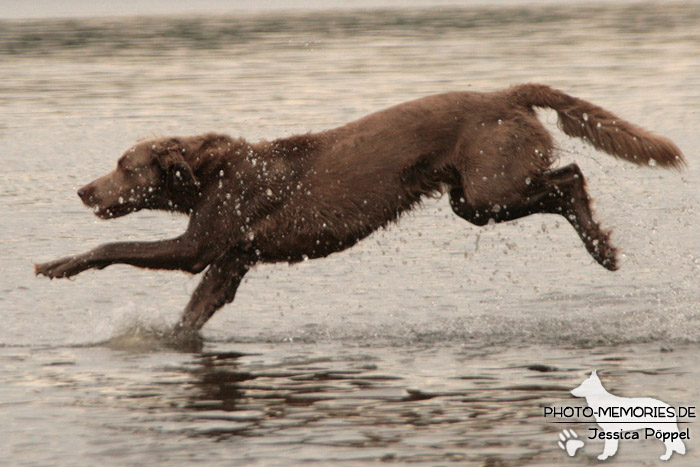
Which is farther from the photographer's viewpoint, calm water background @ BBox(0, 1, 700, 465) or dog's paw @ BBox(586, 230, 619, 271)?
dog's paw @ BBox(586, 230, 619, 271)

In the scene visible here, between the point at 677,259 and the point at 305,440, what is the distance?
4716 millimetres

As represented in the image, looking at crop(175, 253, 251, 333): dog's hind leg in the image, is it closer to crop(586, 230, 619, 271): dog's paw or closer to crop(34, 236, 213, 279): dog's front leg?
crop(34, 236, 213, 279): dog's front leg

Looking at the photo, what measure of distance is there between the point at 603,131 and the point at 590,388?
2137mm

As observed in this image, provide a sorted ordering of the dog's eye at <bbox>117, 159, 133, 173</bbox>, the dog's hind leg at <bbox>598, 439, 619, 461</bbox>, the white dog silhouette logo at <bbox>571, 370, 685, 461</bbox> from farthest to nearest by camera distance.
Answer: the dog's eye at <bbox>117, 159, 133, 173</bbox> < the white dog silhouette logo at <bbox>571, 370, 685, 461</bbox> < the dog's hind leg at <bbox>598, 439, 619, 461</bbox>

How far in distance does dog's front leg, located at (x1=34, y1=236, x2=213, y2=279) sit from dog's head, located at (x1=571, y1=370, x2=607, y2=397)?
2.48 meters

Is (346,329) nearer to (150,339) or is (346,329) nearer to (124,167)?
(150,339)

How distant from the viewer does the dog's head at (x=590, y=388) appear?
6.35 m

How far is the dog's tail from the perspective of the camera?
7980 millimetres

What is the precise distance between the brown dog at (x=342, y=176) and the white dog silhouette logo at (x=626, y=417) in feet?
5.93

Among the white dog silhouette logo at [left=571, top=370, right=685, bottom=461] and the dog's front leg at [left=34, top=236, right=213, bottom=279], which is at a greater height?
the dog's front leg at [left=34, top=236, right=213, bottom=279]

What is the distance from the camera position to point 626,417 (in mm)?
6023

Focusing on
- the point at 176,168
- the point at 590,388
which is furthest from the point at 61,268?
→ the point at 590,388

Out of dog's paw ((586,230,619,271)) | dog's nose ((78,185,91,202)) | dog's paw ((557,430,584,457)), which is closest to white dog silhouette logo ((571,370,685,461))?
dog's paw ((557,430,584,457))

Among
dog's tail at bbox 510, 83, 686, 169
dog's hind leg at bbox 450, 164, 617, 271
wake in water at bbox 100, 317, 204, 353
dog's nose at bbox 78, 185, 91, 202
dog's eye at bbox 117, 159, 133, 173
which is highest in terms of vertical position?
dog's tail at bbox 510, 83, 686, 169
